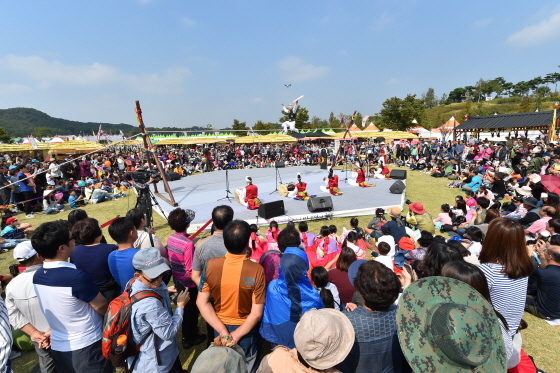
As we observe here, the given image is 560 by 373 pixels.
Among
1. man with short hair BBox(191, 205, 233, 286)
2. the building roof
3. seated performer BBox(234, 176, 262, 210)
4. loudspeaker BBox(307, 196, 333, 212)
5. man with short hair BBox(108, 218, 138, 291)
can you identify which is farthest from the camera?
the building roof

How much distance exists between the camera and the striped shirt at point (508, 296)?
2.94 m

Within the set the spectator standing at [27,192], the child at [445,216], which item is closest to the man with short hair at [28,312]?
the child at [445,216]

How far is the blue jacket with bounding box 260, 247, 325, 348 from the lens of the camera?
2.50m

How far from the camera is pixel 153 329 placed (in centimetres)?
230

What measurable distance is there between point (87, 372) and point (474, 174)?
14921 millimetres

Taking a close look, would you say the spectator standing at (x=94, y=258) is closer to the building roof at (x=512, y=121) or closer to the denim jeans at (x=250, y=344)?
the denim jeans at (x=250, y=344)

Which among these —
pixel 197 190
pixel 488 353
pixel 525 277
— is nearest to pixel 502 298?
pixel 525 277

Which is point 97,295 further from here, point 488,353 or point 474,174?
point 474,174

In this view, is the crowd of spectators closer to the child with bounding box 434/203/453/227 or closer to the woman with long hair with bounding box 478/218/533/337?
the woman with long hair with bounding box 478/218/533/337

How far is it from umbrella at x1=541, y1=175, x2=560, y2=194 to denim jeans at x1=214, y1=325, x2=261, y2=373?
1036 centimetres

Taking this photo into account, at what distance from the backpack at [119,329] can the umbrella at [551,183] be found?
11.4 metres

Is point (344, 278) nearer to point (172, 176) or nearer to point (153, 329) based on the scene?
point (153, 329)

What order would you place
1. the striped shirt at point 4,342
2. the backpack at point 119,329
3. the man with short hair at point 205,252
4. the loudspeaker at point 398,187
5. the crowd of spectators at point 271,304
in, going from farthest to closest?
the loudspeaker at point 398,187 < the man with short hair at point 205,252 < the backpack at point 119,329 < the striped shirt at point 4,342 < the crowd of spectators at point 271,304

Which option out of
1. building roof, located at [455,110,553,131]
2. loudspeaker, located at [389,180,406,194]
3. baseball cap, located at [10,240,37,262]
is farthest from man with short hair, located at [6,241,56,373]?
building roof, located at [455,110,553,131]
